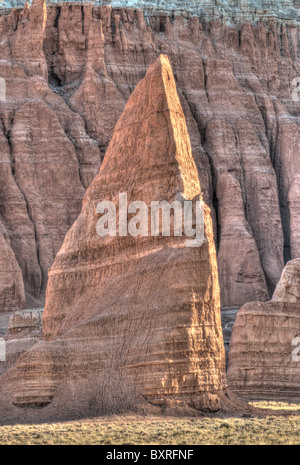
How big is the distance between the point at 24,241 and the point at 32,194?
3.32 meters

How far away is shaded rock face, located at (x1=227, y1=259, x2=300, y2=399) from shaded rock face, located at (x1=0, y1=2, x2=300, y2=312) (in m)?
14.8

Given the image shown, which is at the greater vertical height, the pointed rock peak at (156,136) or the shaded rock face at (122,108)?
the shaded rock face at (122,108)

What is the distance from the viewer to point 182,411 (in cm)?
4100

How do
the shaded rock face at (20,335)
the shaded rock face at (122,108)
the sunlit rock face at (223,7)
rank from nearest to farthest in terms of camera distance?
the shaded rock face at (20,335) → the shaded rock face at (122,108) → the sunlit rock face at (223,7)

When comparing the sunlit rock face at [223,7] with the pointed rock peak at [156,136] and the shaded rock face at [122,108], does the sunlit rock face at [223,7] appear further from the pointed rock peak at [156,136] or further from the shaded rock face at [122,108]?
the pointed rock peak at [156,136]

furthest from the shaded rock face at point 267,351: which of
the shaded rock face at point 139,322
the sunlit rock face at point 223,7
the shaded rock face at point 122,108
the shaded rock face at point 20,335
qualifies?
the sunlit rock face at point 223,7

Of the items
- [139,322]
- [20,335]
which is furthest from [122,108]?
[139,322]

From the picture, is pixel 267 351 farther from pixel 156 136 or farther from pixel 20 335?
pixel 156 136

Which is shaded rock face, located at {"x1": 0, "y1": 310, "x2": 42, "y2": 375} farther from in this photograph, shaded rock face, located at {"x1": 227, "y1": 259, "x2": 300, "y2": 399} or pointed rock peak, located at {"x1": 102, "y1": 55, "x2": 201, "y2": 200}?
pointed rock peak, located at {"x1": 102, "y1": 55, "x2": 201, "y2": 200}

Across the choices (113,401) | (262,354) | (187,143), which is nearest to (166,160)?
(187,143)

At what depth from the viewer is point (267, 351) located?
5962 centimetres

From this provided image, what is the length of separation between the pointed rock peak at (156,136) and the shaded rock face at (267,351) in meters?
15.3

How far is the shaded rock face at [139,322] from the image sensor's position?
41312mm

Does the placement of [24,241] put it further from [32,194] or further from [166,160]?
[166,160]
